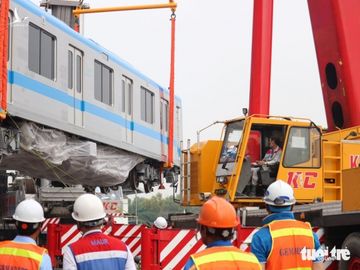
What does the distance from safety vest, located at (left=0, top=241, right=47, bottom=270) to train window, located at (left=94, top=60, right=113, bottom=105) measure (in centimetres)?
824

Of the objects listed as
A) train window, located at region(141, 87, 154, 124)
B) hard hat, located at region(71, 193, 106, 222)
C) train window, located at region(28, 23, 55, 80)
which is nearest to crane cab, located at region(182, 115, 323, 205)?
train window, located at region(28, 23, 55, 80)

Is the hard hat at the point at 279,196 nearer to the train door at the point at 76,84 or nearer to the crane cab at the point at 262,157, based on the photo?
the crane cab at the point at 262,157

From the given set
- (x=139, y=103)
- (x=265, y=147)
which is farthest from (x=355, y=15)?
(x=139, y=103)

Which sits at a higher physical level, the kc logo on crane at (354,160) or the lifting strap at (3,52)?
the lifting strap at (3,52)

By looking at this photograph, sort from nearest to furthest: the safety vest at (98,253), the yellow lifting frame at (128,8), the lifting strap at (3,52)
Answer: the safety vest at (98,253) → the lifting strap at (3,52) → the yellow lifting frame at (128,8)

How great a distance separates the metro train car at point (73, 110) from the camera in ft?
31.7

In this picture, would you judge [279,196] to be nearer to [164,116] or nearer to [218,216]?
[218,216]

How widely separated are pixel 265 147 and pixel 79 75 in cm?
371

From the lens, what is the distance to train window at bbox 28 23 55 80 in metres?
9.90

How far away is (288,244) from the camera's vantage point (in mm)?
4164

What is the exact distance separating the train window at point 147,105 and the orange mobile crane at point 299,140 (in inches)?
172

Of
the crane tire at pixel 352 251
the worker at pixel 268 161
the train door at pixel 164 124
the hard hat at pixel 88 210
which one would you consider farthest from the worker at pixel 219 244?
the train door at pixel 164 124

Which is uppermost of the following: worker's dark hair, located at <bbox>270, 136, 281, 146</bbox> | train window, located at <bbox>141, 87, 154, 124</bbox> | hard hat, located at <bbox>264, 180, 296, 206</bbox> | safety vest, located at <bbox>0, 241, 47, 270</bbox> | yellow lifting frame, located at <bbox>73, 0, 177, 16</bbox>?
yellow lifting frame, located at <bbox>73, 0, 177, 16</bbox>

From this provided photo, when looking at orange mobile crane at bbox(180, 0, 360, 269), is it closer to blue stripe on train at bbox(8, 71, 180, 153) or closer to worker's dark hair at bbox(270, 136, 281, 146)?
worker's dark hair at bbox(270, 136, 281, 146)
